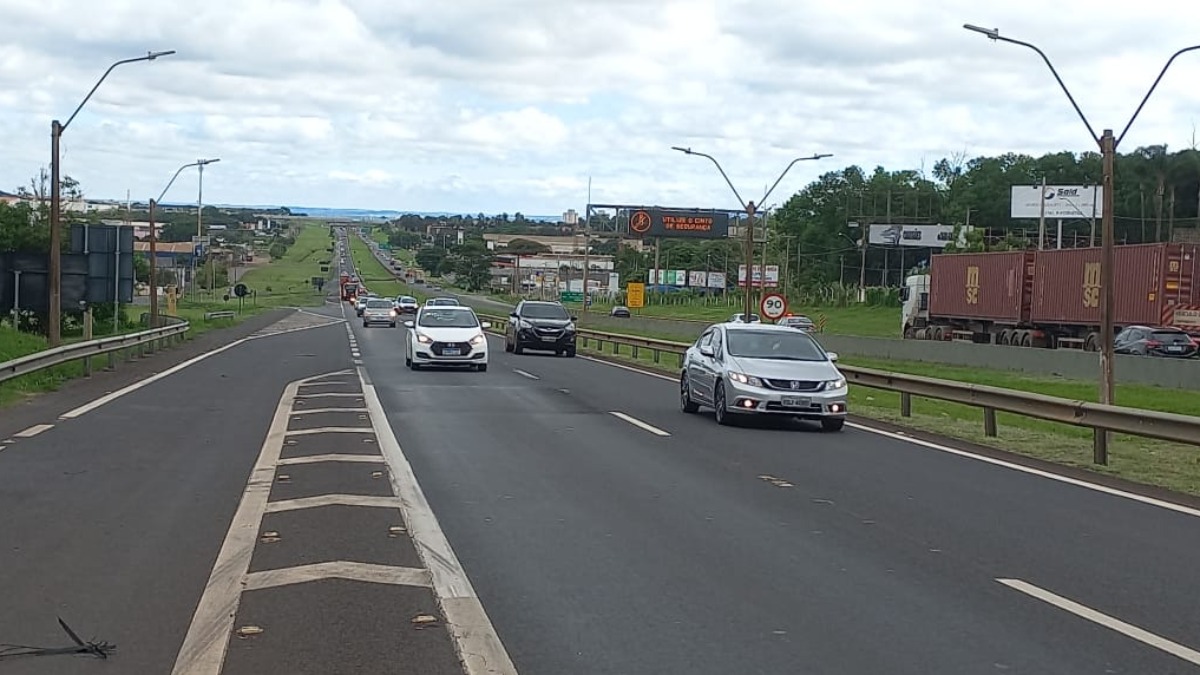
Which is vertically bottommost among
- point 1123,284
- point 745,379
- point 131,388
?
point 131,388

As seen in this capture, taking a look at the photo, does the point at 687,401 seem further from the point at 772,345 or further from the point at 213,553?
the point at 213,553

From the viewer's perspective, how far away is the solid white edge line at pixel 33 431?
1577 cm

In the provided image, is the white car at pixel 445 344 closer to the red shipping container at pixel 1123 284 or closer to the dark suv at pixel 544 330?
the dark suv at pixel 544 330

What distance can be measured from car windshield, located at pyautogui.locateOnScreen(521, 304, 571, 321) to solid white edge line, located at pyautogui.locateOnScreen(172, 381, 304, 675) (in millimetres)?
28171

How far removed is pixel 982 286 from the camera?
181 feet

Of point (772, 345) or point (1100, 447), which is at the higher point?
point (772, 345)

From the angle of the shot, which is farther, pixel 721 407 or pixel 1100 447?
pixel 721 407

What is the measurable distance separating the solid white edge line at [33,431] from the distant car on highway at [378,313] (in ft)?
167

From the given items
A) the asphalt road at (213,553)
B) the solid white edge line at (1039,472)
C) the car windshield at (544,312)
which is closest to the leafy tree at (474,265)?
the car windshield at (544,312)

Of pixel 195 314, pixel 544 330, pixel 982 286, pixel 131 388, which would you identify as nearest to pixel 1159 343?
pixel 982 286

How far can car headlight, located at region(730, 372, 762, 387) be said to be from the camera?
1892 cm

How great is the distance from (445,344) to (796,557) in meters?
22.0

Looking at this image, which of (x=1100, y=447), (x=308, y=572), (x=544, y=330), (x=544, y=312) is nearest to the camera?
(x=308, y=572)

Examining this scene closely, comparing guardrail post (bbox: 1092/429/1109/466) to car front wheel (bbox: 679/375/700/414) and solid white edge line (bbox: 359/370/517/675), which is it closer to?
car front wheel (bbox: 679/375/700/414)
